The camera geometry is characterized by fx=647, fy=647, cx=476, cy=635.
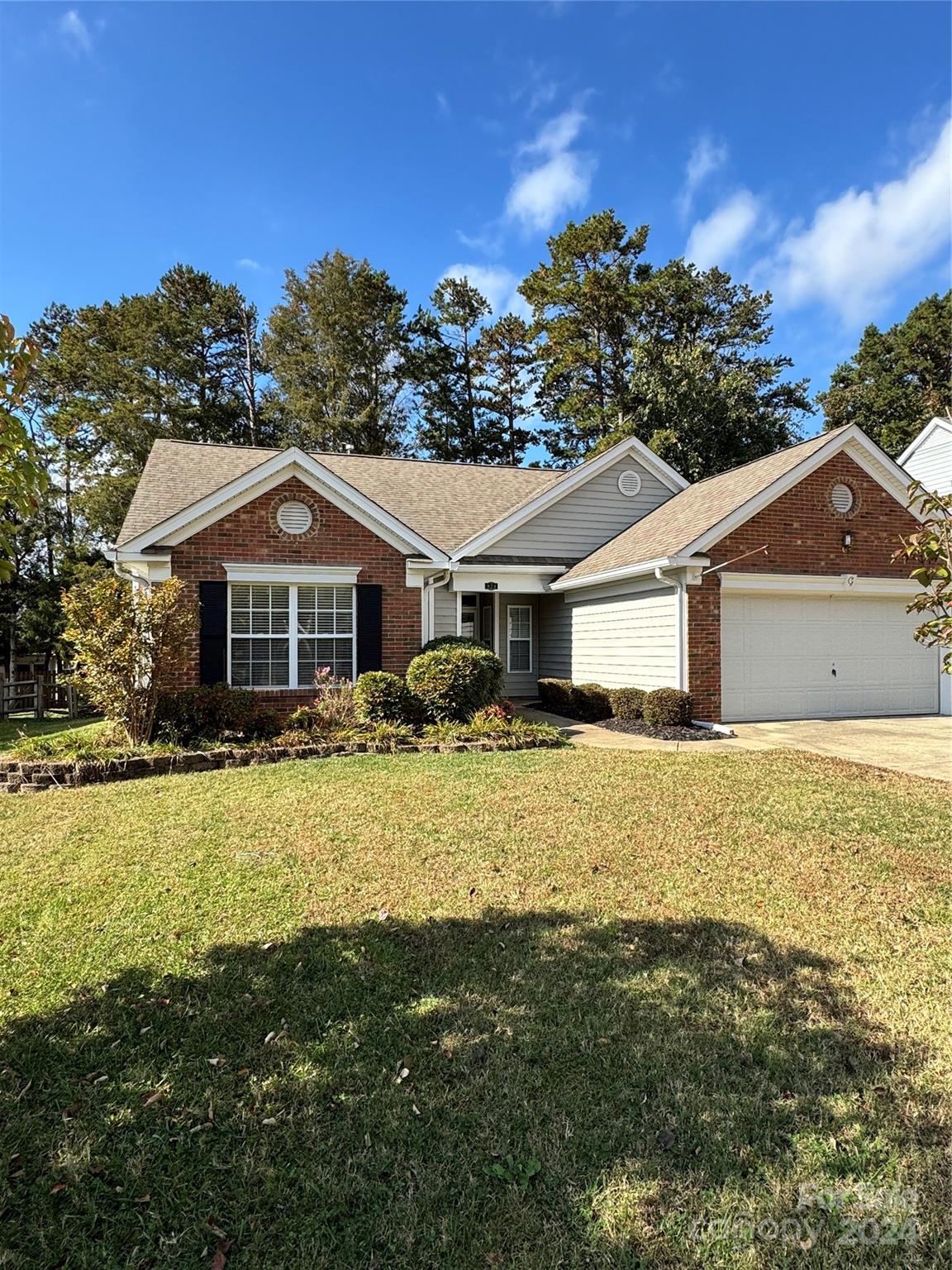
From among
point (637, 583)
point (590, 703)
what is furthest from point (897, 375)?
point (590, 703)

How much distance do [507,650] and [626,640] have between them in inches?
169

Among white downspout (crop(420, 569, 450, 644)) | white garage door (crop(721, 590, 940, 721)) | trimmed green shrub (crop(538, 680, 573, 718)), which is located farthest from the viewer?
trimmed green shrub (crop(538, 680, 573, 718))

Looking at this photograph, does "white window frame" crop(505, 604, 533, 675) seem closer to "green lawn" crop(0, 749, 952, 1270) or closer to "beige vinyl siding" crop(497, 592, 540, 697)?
"beige vinyl siding" crop(497, 592, 540, 697)

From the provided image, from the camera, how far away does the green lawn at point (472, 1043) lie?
84.7 inches

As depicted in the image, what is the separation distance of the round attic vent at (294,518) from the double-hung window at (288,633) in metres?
1.02

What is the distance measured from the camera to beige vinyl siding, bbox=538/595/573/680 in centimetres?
1548

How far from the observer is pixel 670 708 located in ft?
36.9

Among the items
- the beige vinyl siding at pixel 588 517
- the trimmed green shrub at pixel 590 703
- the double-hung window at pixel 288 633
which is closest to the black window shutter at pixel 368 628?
the double-hung window at pixel 288 633

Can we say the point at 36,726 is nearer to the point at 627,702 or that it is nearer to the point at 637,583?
the point at 627,702

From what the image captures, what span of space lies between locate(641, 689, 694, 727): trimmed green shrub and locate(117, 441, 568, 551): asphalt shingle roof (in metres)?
5.64

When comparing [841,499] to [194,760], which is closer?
[194,760]

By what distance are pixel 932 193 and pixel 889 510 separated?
5.61 metres

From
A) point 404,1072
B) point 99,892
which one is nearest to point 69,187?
point 99,892

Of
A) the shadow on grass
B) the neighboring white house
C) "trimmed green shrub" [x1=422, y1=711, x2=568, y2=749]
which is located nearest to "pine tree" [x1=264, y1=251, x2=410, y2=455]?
the neighboring white house
